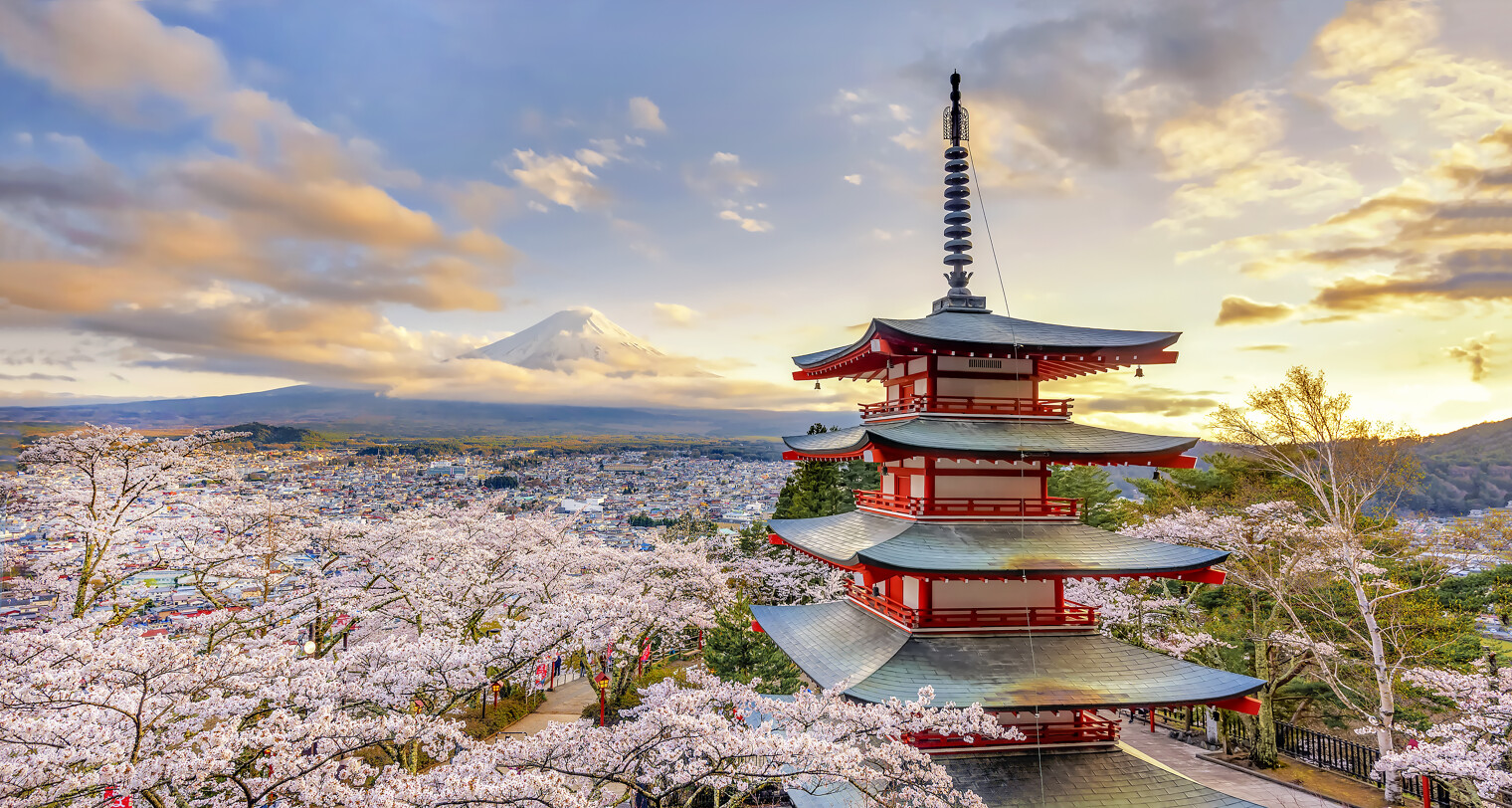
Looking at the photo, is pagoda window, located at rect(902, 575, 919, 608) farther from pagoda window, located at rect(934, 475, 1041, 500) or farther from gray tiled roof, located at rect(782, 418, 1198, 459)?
gray tiled roof, located at rect(782, 418, 1198, 459)

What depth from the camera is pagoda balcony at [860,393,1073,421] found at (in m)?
11.4

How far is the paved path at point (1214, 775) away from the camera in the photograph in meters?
13.9

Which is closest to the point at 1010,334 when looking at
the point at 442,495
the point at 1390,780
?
the point at 1390,780

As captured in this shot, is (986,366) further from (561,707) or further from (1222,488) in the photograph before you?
(561,707)

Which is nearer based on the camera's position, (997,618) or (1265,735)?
(997,618)

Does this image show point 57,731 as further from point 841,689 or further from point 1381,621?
point 1381,621

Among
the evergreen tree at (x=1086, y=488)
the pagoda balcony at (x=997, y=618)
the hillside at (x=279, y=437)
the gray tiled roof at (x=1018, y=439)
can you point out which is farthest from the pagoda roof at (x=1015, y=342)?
the hillside at (x=279, y=437)

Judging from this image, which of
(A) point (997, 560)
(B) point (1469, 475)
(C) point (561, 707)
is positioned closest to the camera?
(A) point (997, 560)

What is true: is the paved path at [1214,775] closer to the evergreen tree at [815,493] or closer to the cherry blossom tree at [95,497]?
the evergreen tree at [815,493]

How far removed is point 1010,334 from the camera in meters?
11.3

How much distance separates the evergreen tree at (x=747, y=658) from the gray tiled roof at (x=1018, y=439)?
938cm

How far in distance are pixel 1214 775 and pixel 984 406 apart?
12.1 metres

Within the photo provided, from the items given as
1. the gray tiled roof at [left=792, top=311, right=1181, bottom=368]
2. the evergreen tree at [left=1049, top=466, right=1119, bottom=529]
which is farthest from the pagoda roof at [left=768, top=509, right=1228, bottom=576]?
the evergreen tree at [left=1049, top=466, right=1119, bottom=529]

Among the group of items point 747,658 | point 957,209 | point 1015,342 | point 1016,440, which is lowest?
point 747,658
